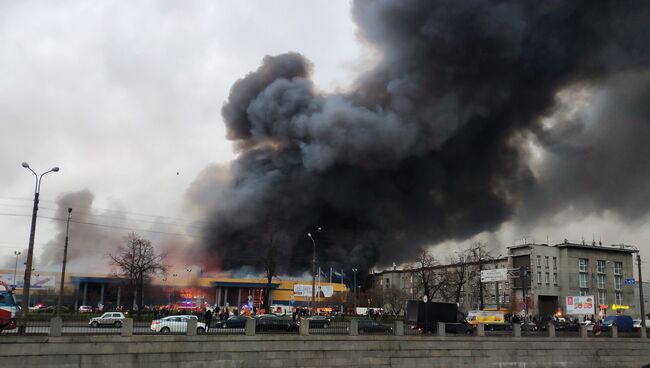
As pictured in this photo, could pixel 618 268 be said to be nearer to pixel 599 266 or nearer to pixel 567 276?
pixel 599 266

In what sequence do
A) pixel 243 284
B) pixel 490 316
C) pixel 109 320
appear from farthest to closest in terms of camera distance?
pixel 243 284 < pixel 490 316 < pixel 109 320

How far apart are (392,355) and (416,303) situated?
12182mm

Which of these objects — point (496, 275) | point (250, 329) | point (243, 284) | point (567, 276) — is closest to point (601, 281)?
point (567, 276)

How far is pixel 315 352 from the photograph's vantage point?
1061 inches

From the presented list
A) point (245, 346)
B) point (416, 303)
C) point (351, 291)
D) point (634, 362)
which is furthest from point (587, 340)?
point (351, 291)

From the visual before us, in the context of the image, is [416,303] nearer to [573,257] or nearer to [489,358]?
[489,358]

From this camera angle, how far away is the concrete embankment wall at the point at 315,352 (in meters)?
21.8

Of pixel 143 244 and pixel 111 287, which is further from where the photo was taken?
pixel 111 287

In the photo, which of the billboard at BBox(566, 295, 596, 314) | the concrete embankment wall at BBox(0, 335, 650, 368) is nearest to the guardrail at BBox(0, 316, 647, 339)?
the concrete embankment wall at BBox(0, 335, 650, 368)

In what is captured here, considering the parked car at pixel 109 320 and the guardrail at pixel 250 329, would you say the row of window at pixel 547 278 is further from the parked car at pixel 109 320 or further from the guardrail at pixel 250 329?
the parked car at pixel 109 320

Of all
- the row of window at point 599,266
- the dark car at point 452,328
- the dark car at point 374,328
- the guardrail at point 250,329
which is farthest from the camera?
the row of window at point 599,266

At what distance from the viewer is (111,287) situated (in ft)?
282

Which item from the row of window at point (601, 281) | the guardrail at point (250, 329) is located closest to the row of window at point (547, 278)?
the row of window at point (601, 281)

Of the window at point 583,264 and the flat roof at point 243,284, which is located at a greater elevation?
the window at point 583,264
